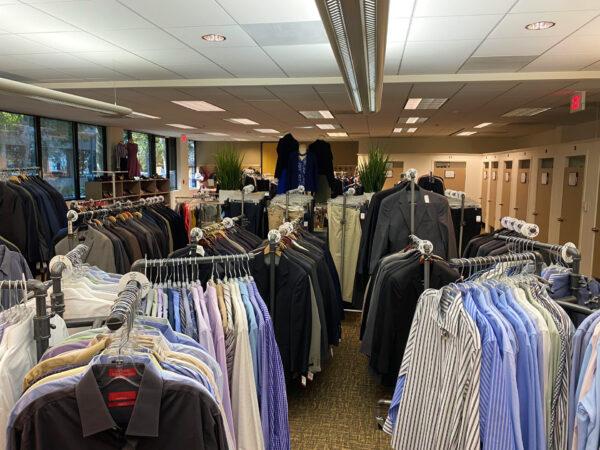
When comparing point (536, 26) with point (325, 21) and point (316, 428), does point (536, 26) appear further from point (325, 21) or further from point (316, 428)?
point (316, 428)

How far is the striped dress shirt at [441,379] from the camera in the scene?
1697 millimetres

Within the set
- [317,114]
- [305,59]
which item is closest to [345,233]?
[305,59]

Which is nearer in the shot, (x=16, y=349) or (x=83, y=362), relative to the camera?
(x=83, y=362)

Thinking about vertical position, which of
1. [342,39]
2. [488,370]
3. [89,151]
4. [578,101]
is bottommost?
[488,370]

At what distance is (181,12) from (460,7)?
6.97 feet

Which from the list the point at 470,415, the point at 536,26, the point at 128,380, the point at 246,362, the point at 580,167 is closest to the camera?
the point at 128,380

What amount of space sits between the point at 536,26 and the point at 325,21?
2.33 m

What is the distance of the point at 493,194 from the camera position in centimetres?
1161

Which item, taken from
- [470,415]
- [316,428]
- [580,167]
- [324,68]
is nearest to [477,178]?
[580,167]

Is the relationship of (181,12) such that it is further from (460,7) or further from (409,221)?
(409,221)

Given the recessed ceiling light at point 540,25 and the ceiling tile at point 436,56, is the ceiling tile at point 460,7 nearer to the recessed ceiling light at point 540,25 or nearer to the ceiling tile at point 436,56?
the recessed ceiling light at point 540,25

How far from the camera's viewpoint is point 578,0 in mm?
3092

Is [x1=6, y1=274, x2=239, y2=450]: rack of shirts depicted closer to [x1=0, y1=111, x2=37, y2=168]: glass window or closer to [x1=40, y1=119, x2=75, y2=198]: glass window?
[x1=0, y1=111, x2=37, y2=168]: glass window

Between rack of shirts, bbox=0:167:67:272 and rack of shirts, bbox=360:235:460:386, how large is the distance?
3.98 m
